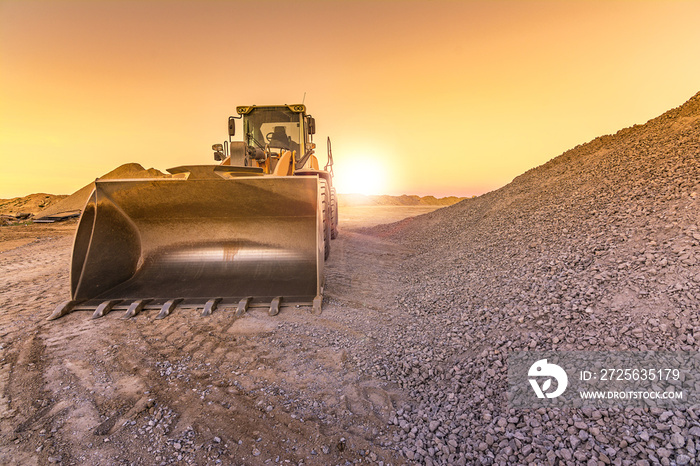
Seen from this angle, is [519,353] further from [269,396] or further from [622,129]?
[622,129]

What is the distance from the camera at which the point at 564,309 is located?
2.85 meters

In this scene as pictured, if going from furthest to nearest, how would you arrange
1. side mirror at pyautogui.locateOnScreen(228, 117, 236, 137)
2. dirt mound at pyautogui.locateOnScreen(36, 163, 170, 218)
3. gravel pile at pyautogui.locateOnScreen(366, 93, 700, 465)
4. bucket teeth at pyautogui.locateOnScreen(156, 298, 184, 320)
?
dirt mound at pyautogui.locateOnScreen(36, 163, 170, 218) → side mirror at pyautogui.locateOnScreen(228, 117, 236, 137) → bucket teeth at pyautogui.locateOnScreen(156, 298, 184, 320) → gravel pile at pyautogui.locateOnScreen(366, 93, 700, 465)

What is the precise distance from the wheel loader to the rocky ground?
403 millimetres

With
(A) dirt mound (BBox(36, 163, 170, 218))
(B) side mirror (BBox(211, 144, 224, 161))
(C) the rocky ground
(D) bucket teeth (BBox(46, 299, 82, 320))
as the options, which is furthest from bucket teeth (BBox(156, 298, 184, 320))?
(A) dirt mound (BBox(36, 163, 170, 218))

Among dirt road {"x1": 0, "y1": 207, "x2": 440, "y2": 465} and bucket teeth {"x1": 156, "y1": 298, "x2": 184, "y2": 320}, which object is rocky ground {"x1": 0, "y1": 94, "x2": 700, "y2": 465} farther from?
bucket teeth {"x1": 156, "y1": 298, "x2": 184, "y2": 320}

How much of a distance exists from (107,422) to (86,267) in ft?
8.32

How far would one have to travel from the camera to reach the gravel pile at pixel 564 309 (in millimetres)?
1745

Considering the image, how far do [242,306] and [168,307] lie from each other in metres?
0.79

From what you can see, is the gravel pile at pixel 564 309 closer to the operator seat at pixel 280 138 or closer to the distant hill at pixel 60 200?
the operator seat at pixel 280 138

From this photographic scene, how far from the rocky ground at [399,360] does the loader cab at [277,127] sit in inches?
155

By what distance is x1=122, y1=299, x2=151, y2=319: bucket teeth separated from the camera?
11.2ft

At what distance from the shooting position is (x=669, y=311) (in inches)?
94.7

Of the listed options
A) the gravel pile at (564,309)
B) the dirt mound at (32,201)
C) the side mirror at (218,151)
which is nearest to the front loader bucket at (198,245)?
the gravel pile at (564,309)

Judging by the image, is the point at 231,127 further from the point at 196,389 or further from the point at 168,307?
the point at 196,389
